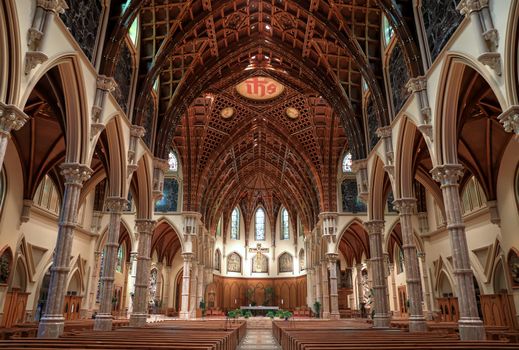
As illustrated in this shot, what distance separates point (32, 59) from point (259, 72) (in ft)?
60.3

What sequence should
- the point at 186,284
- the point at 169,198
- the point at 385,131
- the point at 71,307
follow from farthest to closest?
the point at 169,198 < the point at 186,284 < the point at 71,307 < the point at 385,131

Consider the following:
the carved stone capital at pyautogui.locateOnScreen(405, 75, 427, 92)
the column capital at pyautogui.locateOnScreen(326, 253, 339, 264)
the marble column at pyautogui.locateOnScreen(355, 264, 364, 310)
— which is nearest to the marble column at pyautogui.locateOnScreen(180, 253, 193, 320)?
the column capital at pyautogui.locateOnScreen(326, 253, 339, 264)

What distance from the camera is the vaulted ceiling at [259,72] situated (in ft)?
59.1

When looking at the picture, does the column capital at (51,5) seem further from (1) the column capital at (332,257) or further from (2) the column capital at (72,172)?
(1) the column capital at (332,257)

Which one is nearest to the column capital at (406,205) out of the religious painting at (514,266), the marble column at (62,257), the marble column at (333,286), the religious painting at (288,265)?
the religious painting at (514,266)

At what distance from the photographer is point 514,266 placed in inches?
704

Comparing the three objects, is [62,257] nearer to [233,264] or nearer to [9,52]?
[9,52]

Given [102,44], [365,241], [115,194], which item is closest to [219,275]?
[365,241]

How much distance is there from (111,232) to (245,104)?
17681 mm

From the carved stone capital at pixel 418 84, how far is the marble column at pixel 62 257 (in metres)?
11.3

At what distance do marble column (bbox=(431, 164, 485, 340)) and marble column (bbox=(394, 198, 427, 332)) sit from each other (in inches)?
119

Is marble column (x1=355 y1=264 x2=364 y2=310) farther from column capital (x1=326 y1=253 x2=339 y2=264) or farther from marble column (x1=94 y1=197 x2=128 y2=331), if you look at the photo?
marble column (x1=94 y1=197 x2=128 y2=331)

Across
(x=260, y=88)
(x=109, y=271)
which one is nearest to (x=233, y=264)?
(x=260, y=88)

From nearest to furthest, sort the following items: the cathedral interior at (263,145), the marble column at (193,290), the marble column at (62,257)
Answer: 1. the marble column at (62,257)
2. the cathedral interior at (263,145)
3. the marble column at (193,290)
